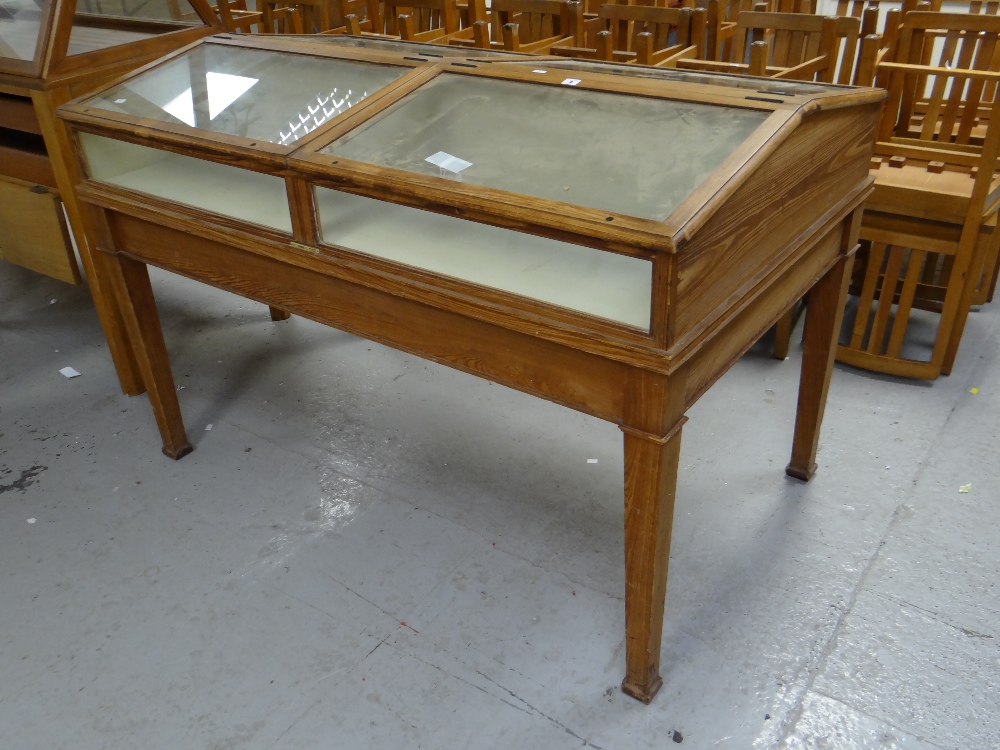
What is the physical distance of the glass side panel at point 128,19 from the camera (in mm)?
2793

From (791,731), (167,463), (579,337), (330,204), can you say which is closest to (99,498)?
(167,463)

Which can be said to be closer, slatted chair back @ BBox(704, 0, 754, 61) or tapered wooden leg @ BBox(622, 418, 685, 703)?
tapered wooden leg @ BBox(622, 418, 685, 703)

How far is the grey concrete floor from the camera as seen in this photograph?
6.15 feet

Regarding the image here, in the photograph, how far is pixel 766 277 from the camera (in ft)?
5.63

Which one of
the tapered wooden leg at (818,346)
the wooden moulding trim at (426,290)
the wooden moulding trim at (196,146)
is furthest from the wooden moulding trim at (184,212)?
the tapered wooden leg at (818,346)

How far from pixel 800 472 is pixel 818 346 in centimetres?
44

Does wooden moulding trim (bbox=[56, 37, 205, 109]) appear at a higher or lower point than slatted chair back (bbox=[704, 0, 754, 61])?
higher

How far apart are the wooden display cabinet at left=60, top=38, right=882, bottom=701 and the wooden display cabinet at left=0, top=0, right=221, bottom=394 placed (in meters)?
0.33

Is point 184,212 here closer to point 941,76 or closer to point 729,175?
point 729,175

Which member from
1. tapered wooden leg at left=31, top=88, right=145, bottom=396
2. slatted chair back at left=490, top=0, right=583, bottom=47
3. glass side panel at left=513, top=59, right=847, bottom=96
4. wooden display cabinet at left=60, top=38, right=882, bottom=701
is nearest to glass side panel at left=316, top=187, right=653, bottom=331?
wooden display cabinet at left=60, top=38, right=882, bottom=701

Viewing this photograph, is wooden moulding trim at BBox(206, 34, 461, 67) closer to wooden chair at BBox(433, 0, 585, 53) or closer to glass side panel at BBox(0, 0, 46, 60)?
glass side panel at BBox(0, 0, 46, 60)

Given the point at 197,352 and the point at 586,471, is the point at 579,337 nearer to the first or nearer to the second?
the point at 586,471

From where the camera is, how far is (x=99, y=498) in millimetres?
2613

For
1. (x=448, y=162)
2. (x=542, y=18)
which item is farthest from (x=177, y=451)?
(x=542, y=18)
